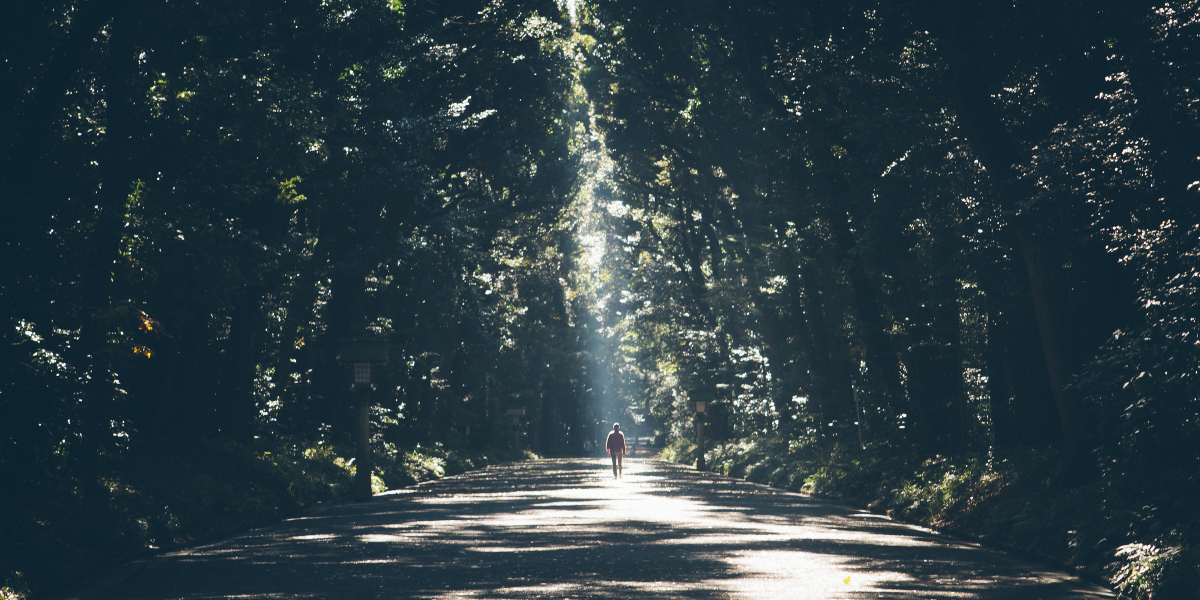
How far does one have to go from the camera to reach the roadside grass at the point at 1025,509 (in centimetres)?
1020

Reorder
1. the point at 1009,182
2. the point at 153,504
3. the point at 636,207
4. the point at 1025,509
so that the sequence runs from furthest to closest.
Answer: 1. the point at 636,207
2. the point at 153,504
3. the point at 1009,182
4. the point at 1025,509

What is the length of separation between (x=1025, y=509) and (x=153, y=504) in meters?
11.9

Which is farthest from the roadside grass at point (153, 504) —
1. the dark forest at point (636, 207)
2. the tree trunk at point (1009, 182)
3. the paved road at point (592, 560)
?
the tree trunk at point (1009, 182)

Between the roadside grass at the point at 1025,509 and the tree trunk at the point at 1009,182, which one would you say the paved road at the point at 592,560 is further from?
the tree trunk at the point at 1009,182

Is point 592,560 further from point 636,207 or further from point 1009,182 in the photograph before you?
point 636,207

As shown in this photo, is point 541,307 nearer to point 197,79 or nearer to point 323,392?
point 323,392

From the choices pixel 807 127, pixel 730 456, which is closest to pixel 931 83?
pixel 807 127

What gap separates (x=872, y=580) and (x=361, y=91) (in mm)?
17459

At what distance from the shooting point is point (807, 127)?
2386cm

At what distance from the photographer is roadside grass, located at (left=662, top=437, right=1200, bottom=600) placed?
10.2 m

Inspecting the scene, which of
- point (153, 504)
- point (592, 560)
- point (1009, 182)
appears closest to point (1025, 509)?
point (1009, 182)

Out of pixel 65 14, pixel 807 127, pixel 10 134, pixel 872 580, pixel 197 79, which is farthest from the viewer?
pixel 807 127

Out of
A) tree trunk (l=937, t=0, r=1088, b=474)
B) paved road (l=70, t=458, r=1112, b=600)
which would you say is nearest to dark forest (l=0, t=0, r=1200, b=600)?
tree trunk (l=937, t=0, r=1088, b=474)

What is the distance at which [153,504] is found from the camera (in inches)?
632
